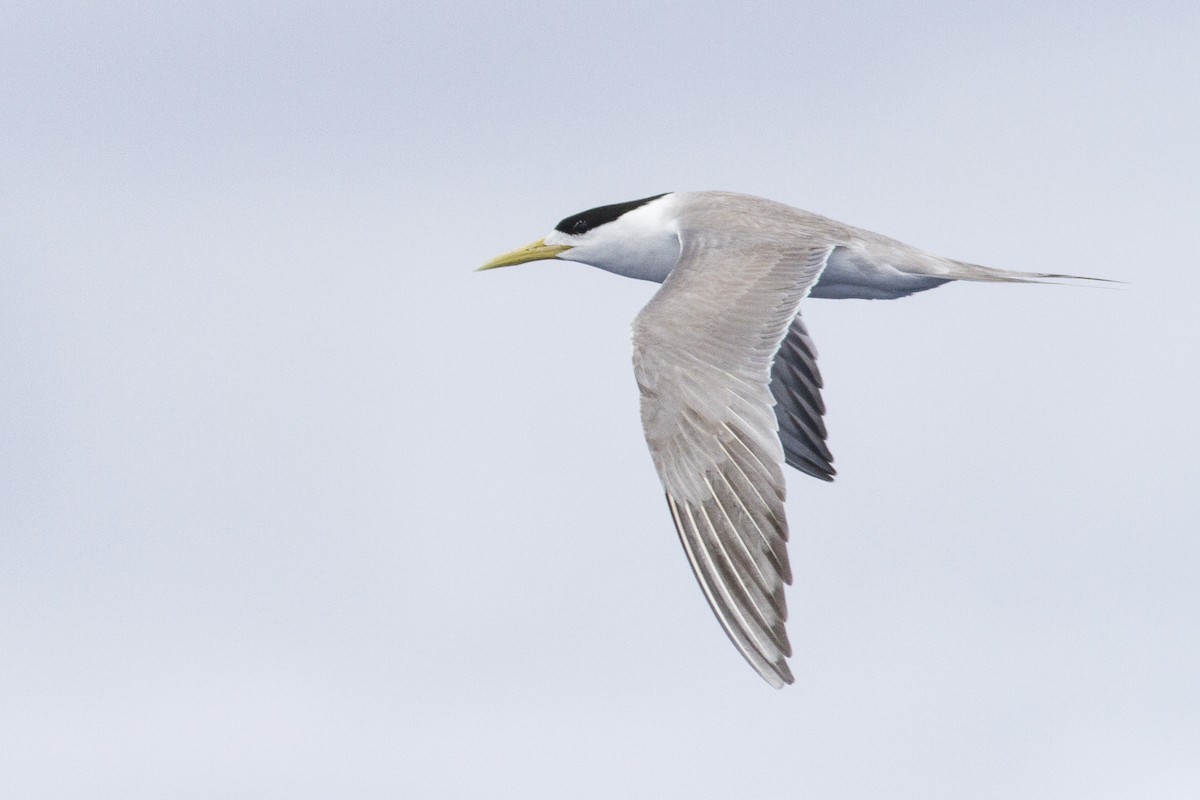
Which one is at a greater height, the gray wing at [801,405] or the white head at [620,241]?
the white head at [620,241]

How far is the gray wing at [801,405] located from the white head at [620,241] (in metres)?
1.33

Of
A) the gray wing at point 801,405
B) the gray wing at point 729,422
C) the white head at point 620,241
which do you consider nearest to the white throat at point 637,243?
the white head at point 620,241

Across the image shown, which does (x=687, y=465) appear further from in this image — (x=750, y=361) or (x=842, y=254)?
(x=842, y=254)

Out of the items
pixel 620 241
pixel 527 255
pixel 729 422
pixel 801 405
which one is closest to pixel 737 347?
pixel 729 422

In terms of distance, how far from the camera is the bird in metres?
10.7

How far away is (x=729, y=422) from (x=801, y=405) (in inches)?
138

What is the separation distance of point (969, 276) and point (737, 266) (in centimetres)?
217

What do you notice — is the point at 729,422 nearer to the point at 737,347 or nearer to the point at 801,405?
the point at 737,347

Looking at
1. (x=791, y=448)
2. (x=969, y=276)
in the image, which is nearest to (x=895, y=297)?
(x=969, y=276)

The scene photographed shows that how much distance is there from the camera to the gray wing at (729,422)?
10.6 m

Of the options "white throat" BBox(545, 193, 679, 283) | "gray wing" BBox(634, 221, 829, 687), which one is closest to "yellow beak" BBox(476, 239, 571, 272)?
"white throat" BBox(545, 193, 679, 283)

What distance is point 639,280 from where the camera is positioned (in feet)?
51.6

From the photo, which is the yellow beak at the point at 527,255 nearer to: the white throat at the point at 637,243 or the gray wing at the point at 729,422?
the white throat at the point at 637,243

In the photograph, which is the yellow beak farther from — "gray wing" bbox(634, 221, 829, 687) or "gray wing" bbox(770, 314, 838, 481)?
"gray wing" bbox(634, 221, 829, 687)
